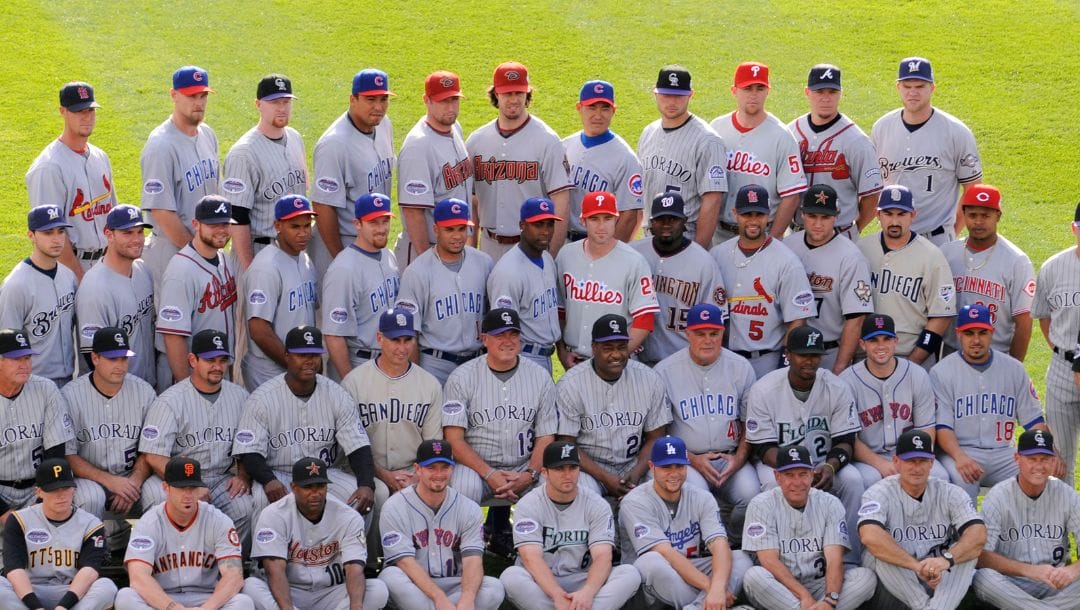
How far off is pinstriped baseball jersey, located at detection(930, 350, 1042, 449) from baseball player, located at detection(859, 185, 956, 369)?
0.34 metres

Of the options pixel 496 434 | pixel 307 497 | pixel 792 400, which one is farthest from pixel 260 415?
pixel 792 400

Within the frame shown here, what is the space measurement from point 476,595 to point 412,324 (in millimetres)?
1698

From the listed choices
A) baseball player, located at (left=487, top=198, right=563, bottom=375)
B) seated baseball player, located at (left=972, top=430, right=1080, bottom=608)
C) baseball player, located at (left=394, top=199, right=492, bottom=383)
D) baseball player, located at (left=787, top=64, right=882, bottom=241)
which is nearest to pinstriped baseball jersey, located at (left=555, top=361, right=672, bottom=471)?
baseball player, located at (left=487, top=198, right=563, bottom=375)

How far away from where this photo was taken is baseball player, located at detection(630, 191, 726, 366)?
34.4 ft

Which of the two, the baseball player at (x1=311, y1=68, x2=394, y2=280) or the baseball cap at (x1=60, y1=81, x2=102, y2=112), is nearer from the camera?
the baseball player at (x1=311, y1=68, x2=394, y2=280)

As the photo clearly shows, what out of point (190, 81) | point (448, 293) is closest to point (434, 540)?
point (448, 293)

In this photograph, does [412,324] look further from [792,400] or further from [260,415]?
[792,400]

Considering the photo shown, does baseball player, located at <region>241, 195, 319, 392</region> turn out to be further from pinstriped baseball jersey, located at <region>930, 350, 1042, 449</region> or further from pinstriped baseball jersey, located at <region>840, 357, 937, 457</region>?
pinstriped baseball jersey, located at <region>930, 350, 1042, 449</region>

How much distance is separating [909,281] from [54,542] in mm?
5547

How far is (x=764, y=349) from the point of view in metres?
10.7

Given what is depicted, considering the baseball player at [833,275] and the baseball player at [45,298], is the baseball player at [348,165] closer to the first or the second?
the baseball player at [45,298]

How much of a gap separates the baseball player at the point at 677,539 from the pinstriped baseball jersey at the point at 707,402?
0.47 m

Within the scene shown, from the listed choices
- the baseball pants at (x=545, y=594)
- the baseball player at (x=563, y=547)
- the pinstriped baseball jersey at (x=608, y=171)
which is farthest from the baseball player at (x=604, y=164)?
the baseball pants at (x=545, y=594)

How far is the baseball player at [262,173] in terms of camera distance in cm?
1034
